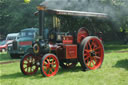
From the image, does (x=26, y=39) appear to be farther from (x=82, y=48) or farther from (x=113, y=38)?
(x=113, y=38)

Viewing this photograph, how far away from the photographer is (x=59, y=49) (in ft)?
23.8

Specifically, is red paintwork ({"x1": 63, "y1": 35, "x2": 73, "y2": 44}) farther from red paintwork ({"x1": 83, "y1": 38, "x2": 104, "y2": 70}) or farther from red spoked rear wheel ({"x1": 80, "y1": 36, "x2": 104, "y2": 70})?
red paintwork ({"x1": 83, "y1": 38, "x2": 104, "y2": 70})

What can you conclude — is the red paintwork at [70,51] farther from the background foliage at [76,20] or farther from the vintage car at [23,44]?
the vintage car at [23,44]

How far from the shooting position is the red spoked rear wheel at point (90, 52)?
7270 millimetres

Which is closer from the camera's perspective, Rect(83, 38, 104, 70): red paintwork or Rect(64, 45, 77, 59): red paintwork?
Rect(64, 45, 77, 59): red paintwork

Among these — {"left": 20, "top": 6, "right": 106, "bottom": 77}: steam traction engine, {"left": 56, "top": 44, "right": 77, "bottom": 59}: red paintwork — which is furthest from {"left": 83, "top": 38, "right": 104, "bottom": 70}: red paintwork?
{"left": 56, "top": 44, "right": 77, "bottom": 59}: red paintwork

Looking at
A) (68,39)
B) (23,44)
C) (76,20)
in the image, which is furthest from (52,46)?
(23,44)

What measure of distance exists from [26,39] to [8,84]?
862cm

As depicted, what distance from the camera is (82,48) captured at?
23.8ft

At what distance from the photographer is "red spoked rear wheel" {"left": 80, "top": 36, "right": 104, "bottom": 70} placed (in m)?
7.27

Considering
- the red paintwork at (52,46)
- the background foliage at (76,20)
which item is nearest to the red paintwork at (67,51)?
the red paintwork at (52,46)

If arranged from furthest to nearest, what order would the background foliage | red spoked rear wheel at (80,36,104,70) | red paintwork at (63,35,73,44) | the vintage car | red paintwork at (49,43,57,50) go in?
the background foliage
the vintage car
red paintwork at (63,35,73,44)
red spoked rear wheel at (80,36,104,70)
red paintwork at (49,43,57,50)

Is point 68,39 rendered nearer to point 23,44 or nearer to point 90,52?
point 90,52

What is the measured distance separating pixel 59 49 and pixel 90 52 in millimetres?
1208
